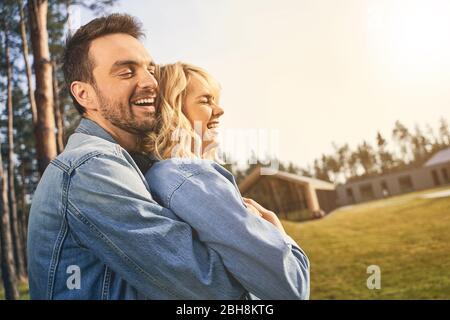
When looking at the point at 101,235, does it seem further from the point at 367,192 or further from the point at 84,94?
the point at 367,192

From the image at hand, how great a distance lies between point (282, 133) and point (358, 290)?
7.97 feet

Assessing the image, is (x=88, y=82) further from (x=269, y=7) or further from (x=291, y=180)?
(x=291, y=180)

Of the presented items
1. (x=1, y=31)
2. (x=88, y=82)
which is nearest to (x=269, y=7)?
(x=88, y=82)

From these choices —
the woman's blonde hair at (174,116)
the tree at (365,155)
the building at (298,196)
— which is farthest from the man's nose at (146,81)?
the building at (298,196)

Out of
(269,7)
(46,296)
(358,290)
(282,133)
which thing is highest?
(269,7)

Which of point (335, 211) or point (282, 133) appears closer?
point (282, 133)

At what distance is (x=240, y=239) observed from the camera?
999mm

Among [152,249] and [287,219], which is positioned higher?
[152,249]

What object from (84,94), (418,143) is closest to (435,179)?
(418,143)

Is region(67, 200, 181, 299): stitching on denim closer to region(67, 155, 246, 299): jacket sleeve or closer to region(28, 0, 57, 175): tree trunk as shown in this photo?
region(67, 155, 246, 299): jacket sleeve

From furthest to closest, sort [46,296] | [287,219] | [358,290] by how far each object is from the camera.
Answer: [287,219] < [358,290] < [46,296]

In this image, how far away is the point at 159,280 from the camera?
105 cm

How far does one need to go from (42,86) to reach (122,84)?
A: 6.20 ft

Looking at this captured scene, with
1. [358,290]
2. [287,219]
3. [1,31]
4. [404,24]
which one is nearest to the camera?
[404,24]
